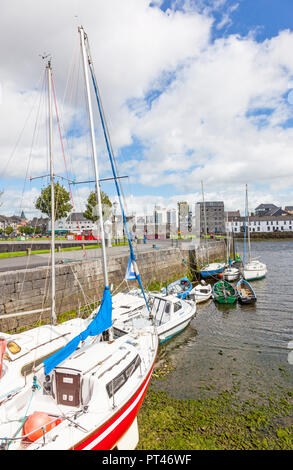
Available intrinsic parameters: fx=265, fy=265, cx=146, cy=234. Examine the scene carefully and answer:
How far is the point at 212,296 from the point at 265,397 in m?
13.6

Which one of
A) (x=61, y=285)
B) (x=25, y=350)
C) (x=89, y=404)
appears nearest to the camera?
(x=89, y=404)

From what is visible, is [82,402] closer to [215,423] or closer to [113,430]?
[113,430]

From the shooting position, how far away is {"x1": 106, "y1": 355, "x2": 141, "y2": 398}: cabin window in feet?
21.7

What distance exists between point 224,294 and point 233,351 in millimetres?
8624

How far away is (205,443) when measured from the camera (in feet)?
23.7

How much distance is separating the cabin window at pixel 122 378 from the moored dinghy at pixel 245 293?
15.0 metres

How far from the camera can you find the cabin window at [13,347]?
351 inches

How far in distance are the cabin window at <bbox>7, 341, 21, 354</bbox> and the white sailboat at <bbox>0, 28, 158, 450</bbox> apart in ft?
5.79

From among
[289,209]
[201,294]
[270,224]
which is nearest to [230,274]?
[201,294]

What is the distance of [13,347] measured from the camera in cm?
902

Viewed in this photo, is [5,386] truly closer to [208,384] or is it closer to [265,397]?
[208,384]

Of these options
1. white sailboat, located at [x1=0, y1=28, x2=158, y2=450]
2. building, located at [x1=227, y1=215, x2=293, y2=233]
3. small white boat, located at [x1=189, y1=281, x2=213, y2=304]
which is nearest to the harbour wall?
white sailboat, located at [x1=0, y1=28, x2=158, y2=450]
